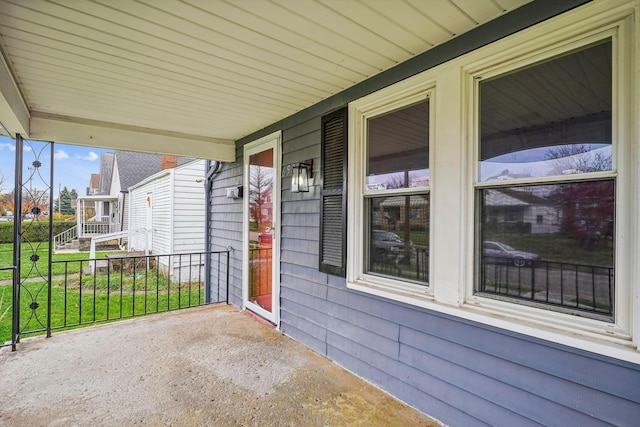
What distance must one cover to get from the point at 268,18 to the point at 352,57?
69 centimetres

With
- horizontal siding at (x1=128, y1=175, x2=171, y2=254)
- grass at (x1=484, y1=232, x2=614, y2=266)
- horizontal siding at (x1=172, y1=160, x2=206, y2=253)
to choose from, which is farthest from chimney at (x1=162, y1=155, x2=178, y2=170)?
grass at (x1=484, y1=232, x2=614, y2=266)

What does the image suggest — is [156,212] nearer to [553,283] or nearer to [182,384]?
[182,384]

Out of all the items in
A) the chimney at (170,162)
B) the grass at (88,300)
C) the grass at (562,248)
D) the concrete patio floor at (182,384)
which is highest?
the chimney at (170,162)

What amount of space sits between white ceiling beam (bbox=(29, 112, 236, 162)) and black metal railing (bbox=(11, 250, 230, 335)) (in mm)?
1330

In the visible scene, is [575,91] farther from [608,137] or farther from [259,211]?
[259,211]

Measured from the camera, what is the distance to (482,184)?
1822 millimetres

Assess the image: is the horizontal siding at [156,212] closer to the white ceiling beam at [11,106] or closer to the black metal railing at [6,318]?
the black metal railing at [6,318]

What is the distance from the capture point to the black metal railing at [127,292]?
3.90 metres

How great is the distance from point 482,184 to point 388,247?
84 cm

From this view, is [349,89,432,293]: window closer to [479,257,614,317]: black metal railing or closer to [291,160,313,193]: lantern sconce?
[479,257,614,317]: black metal railing

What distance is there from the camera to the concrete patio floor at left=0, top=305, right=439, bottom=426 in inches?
79.9

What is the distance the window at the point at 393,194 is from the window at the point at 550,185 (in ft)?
1.31

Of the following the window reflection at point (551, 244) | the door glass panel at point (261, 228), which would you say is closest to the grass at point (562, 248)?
the window reflection at point (551, 244)

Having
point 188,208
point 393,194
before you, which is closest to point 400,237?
point 393,194
